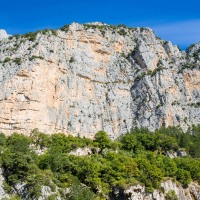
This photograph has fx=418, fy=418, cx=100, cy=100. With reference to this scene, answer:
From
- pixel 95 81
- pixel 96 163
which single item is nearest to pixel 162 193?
pixel 96 163

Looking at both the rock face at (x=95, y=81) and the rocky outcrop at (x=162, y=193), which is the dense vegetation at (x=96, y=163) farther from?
the rock face at (x=95, y=81)

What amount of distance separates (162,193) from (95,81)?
4675 centimetres

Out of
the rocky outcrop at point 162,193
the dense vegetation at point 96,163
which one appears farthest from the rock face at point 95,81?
the rocky outcrop at point 162,193

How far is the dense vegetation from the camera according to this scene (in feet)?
→ 190

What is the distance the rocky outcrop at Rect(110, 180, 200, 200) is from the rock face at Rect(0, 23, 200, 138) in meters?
32.2

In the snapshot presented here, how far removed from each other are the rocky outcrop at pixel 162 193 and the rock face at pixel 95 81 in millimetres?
32189

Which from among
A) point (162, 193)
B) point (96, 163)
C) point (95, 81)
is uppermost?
point (95, 81)

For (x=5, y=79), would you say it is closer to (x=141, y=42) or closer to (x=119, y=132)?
(x=119, y=132)

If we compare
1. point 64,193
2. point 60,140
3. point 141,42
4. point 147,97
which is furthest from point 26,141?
point 141,42

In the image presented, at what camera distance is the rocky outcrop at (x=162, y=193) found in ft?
219

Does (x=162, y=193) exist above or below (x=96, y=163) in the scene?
below

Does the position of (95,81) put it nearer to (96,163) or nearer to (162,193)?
(96,163)

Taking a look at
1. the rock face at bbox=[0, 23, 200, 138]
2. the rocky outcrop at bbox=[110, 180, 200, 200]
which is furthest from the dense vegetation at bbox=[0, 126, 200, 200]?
the rock face at bbox=[0, 23, 200, 138]

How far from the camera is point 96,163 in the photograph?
70250mm
